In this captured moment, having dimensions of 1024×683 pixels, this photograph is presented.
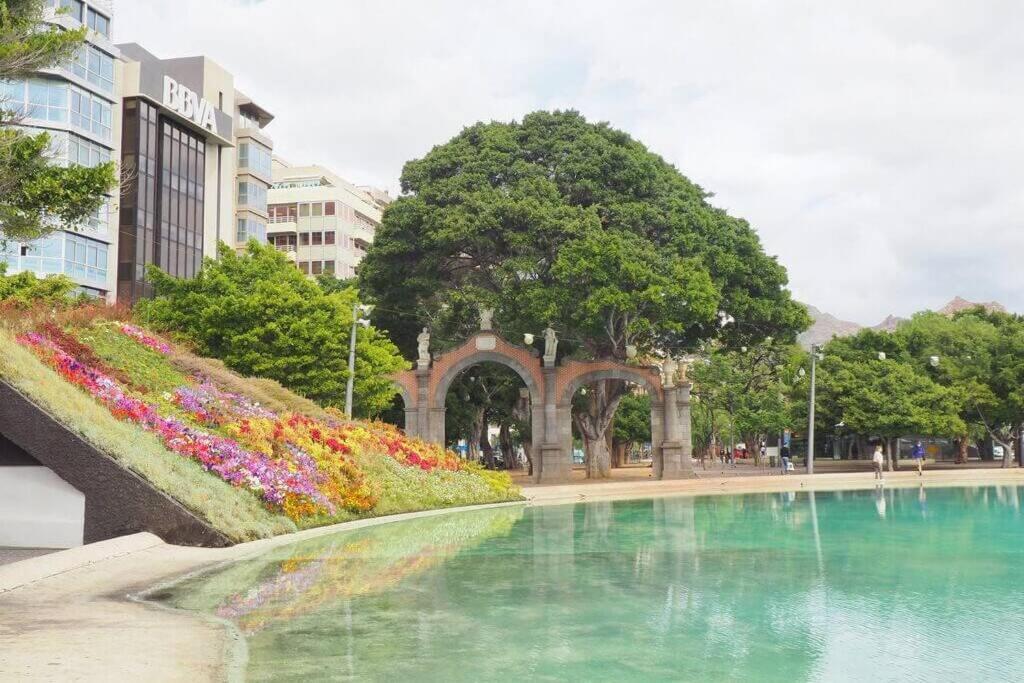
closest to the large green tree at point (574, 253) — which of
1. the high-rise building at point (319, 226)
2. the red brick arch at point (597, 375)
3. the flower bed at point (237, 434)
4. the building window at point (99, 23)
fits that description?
the red brick arch at point (597, 375)

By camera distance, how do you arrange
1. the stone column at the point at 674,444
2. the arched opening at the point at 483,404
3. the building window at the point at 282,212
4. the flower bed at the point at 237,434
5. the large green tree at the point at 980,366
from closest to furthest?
the flower bed at the point at 237,434, the stone column at the point at 674,444, the large green tree at the point at 980,366, the arched opening at the point at 483,404, the building window at the point at 282,212

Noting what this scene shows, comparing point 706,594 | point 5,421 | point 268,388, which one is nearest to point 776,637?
point 706,594

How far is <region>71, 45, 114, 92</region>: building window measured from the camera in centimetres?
5247

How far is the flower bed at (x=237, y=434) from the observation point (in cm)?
1933

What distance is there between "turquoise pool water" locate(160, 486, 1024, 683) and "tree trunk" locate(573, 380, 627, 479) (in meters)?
25.8

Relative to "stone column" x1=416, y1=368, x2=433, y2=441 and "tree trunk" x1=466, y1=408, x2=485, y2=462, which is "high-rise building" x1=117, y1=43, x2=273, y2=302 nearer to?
"stone column" x1=416, y1=368, x2=433, y2=441

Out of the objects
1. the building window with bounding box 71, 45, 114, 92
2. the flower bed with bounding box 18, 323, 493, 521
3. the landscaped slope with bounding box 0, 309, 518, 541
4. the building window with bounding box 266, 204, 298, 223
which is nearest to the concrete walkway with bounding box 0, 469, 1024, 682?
the landscaped slope with bounding box 0, 309, 518, 541

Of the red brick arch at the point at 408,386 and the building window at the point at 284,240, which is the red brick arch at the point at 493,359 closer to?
the red brick arch at the point at 408,386

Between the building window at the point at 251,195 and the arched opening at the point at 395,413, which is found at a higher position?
the building window at the point at 251,195

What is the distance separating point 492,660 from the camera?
832cm

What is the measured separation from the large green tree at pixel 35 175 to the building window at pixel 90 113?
40.5m

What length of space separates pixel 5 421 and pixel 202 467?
14.9 feet

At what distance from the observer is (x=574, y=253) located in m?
39.6

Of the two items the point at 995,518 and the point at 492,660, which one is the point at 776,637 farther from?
the point at 995,518
